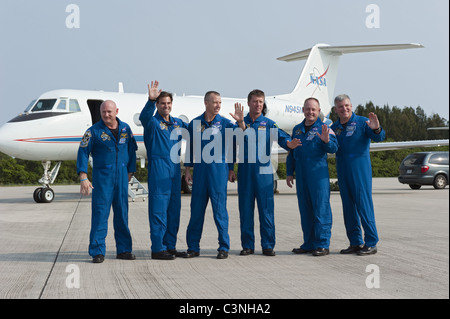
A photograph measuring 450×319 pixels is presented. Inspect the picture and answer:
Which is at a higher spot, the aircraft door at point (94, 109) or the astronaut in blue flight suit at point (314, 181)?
the aircraft door at point (94, 109)

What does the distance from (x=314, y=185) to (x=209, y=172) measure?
4.41 feet

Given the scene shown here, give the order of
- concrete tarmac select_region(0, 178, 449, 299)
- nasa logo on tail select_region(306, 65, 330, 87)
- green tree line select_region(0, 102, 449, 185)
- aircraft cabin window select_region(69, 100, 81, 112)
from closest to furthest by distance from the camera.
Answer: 1. concrete tarmac select_region(0, 178, 449, 299)
2. aircraft cabin window select_region(69, 100, 81, 112)
3. nasa logo on tail select_region(306, 65, 330, 87)
4. green tree line select_region(0, 102, 449, 185)

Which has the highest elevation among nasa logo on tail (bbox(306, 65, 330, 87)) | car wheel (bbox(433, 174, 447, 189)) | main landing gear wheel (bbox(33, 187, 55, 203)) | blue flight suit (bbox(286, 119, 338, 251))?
nasa logo on tail (bbox(306, 65, 330, 87))

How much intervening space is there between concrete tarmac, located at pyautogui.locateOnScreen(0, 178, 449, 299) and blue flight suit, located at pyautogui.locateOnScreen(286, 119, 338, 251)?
34 centimetres

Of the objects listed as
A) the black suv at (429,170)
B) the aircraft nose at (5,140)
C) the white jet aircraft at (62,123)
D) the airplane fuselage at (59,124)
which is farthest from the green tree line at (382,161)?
the aircraft nose at (5,140)

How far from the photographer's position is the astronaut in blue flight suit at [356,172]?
6.85m

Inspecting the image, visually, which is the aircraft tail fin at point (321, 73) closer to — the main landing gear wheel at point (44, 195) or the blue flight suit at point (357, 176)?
the main landing gear wheel at point (44, 195)

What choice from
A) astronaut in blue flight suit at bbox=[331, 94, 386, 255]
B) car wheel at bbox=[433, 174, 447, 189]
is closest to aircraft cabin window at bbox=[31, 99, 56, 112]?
astronaut in blue flight suit at bbox=[331, 94, 386, 255]

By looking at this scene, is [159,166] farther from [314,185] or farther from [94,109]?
Answer: [94,109]

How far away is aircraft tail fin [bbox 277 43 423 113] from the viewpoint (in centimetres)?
2267

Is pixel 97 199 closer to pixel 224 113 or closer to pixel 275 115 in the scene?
pixel 224 113

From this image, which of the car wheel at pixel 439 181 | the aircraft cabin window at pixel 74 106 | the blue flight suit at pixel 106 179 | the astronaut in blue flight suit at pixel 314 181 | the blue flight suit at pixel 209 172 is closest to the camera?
the blue flight suit at pixel 106 179

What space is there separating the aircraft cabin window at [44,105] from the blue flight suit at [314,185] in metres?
10.3

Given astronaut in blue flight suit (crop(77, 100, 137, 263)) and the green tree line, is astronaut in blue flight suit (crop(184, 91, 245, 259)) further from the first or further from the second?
the green tree line
